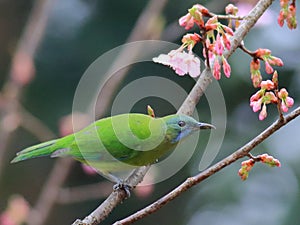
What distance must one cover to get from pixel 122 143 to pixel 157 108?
4.44 ft

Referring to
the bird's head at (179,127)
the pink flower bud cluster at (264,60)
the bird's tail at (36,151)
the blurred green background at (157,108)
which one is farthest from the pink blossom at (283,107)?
the blurred green background at (157,108)

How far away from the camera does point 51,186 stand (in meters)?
1.85

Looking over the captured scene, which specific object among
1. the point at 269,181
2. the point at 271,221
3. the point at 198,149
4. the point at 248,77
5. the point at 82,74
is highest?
the point at 82,74

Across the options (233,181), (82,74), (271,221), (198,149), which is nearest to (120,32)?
(82,74)

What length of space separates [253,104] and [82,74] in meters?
2.06

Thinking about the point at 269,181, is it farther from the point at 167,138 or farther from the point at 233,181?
the point at 167,138

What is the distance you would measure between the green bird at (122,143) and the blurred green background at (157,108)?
81 centimetres

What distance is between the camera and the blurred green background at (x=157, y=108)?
2324mm

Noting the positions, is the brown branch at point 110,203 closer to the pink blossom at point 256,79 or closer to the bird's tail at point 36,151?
the bird's tail at point 36,151

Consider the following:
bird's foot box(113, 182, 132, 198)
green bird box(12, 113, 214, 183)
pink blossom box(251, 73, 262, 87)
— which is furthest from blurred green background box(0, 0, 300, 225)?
pink blossom box(251, 73, 262, 87)

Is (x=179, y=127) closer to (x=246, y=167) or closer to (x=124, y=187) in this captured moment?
(x=124, y=187)

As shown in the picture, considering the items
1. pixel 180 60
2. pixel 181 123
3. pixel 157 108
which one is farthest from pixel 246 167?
pixel 157 108

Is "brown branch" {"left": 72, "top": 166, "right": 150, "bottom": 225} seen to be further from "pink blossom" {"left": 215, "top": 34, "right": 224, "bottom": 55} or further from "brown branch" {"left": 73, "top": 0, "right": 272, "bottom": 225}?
"pink blossom" {"left": 215, "top": 34, "right": 224, "bottom": 55}

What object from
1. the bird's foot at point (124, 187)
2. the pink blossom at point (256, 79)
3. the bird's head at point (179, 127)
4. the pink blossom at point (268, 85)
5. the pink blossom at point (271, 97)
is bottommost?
the bird's foot at point (124, 187)
